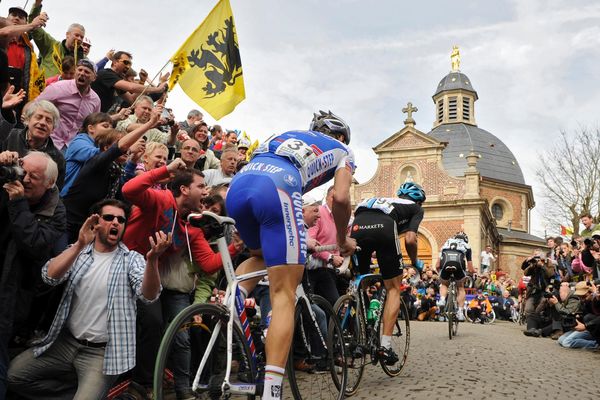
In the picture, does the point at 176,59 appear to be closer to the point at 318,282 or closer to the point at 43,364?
the point at 318,282

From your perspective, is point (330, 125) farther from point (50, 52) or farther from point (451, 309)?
point (451, 309)

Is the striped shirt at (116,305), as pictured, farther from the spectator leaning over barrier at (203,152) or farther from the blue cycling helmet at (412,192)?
the spectator leaning over barrier at (203,152)

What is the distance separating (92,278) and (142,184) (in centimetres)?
82

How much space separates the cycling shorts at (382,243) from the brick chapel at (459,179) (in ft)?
126

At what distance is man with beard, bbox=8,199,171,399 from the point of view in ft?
11.6

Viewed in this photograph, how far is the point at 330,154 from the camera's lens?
404cm

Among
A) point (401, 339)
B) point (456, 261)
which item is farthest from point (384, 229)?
point (456, 261)

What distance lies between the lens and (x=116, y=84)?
25.8 ft

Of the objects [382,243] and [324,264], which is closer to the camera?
[382,243]

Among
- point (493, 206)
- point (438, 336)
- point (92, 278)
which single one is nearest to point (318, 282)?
point (92, 278)

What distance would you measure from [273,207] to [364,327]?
2.41 metres

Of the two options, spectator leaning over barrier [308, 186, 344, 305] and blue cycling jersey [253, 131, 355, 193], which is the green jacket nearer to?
spectator leaning over barrier [308, 186, 344, 305]

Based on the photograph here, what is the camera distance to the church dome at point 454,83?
69.5 meters

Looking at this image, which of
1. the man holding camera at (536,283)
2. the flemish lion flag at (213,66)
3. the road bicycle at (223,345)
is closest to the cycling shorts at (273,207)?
the road bicycle at (223,345)
